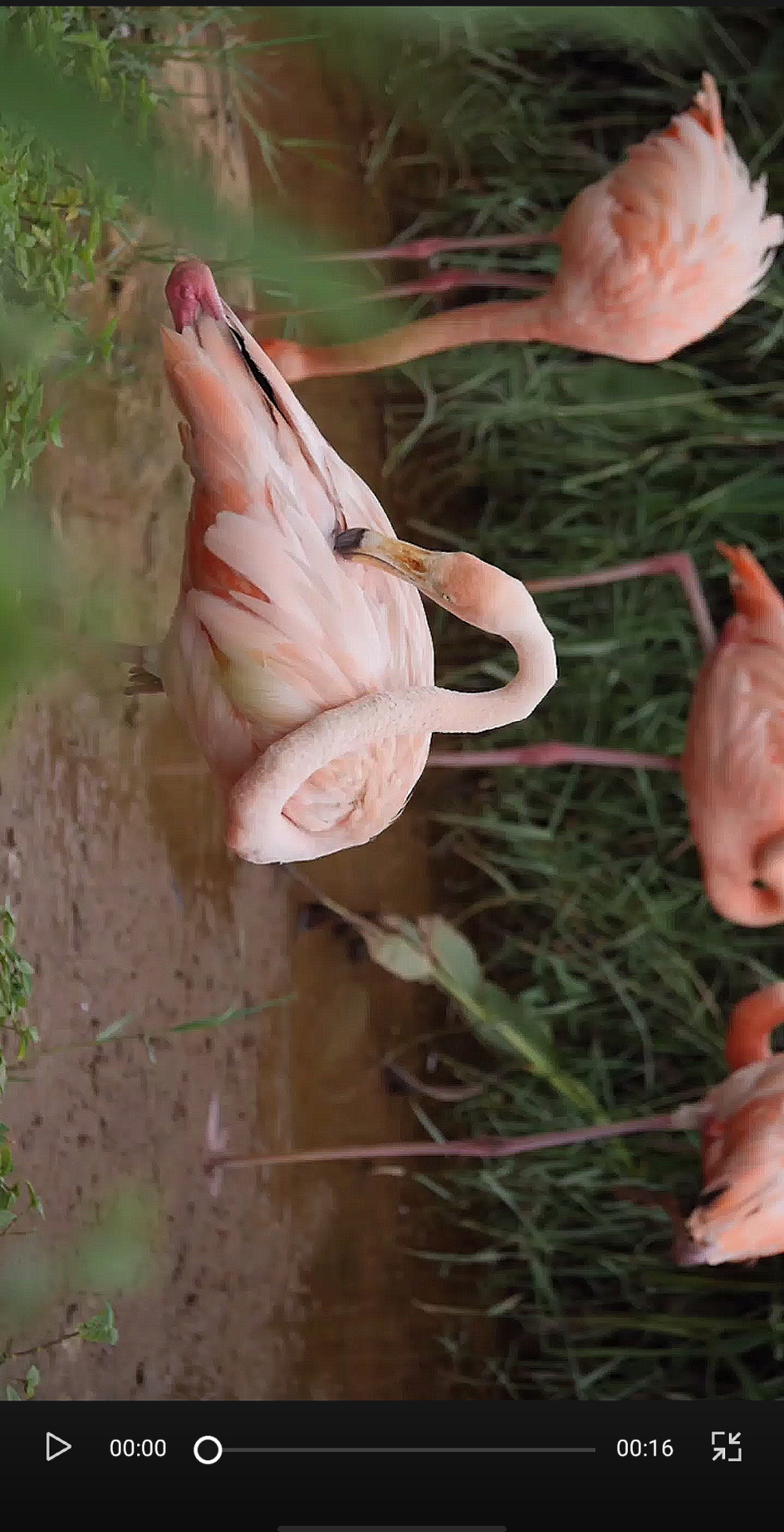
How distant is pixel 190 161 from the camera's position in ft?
3.20

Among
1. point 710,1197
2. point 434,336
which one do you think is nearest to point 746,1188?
point 710,1197

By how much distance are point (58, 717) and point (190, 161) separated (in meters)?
0.44

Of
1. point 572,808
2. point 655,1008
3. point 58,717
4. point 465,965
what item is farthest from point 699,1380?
point 58,717

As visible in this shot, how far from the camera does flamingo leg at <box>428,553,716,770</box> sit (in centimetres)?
137

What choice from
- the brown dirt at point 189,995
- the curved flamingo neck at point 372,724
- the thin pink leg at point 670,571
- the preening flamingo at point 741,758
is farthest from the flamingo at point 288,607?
the thin pink leg at point 670,571

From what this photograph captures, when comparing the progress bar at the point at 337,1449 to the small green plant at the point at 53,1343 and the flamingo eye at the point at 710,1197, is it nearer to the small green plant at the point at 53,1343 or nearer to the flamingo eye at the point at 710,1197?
the small green plant at the point at 53,1343

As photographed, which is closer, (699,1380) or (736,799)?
(736,799)

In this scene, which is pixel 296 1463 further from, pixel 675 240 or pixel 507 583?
pixel 675 240

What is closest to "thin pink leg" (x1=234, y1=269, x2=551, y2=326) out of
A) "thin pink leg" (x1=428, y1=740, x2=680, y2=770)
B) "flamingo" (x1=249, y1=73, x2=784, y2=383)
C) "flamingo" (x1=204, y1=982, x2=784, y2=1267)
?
"flamingo" (x1=249, y1=73, x2=784, y2=383)
